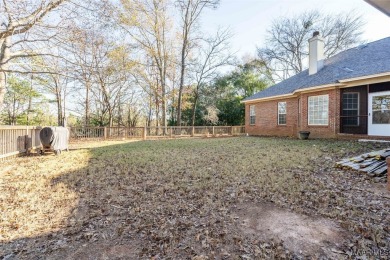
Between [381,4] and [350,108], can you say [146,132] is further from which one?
[381,4]

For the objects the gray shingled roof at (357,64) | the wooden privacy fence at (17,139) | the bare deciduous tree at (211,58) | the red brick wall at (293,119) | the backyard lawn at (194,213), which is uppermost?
the bare deciduous tree at (211,58)

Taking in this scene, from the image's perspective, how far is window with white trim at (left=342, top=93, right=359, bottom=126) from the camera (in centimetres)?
1011

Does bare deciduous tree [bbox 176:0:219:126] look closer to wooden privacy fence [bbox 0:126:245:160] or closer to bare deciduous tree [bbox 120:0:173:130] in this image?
bare deciduous tree [bbox 120:0:173:130]

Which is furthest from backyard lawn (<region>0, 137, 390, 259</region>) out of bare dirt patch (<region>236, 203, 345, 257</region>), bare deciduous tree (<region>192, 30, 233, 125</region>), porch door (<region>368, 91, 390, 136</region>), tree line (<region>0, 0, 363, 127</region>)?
bare deciduous tree (<region>192, 30, 233, 125</region>)

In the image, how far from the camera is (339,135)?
10.3m

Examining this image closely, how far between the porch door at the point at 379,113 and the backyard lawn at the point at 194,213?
208 inches

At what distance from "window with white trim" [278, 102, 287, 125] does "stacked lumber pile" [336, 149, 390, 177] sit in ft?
28.6

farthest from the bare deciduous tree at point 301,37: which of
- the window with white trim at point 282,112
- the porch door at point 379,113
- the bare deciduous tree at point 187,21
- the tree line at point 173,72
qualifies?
the porch door at point 379,113

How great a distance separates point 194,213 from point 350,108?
34.4ft

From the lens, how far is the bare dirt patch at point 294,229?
2354 millimetres

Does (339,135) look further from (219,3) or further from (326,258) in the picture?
(219,3)

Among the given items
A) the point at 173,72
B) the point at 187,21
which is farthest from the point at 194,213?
the point at 187,21

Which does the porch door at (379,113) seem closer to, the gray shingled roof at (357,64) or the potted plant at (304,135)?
the gray shingled roof at (357,64)

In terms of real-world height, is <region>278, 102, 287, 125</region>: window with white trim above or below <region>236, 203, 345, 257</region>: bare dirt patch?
above
